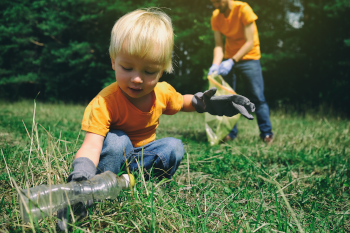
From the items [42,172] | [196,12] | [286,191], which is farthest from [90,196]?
[196,12]

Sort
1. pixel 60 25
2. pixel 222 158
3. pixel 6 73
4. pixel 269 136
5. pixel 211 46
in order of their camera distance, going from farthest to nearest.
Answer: pixel 6 73 < pixel 60 25 < pixel 211 46 < pixel 269 136 < pixel 222 158

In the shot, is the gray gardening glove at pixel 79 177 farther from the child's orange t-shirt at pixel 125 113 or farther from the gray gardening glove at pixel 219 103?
the gray gardening glove at pixel 219 103

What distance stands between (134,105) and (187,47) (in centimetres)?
999

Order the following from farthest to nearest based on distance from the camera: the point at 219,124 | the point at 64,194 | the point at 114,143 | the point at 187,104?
the point at 219,124 → the point at 187,104 → the point at 114,143 → the point at 64,194

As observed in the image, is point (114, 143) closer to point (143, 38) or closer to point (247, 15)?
point (143, 38)

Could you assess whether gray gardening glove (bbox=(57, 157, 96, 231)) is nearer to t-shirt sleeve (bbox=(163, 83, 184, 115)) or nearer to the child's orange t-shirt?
the child's orange t-shirt

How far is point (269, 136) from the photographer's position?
3.10 metres

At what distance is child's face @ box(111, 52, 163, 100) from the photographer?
130cm

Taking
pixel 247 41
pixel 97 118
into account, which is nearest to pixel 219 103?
pixel 97 118

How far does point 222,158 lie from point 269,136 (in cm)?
123

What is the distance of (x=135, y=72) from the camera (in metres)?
1.31

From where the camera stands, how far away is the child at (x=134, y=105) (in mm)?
1272

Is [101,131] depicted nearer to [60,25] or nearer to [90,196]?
[90,196]

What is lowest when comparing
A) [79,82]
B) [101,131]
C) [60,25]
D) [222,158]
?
[79,82]
